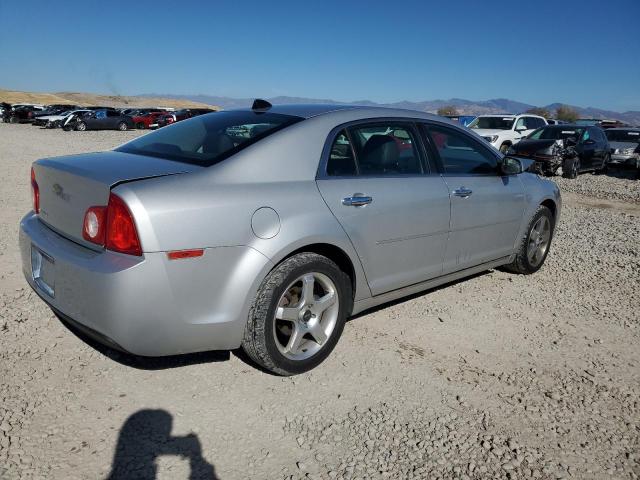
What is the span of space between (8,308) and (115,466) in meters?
2.18

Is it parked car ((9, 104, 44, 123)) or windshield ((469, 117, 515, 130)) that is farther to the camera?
parked car ((9, 104, 44, 123))

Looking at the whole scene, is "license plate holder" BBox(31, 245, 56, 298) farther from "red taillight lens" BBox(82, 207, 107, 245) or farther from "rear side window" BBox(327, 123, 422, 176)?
"rear side window" BBox(327, 123, 422, 176)

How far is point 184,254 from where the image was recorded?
254cm

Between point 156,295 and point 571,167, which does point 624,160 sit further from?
point 156,295

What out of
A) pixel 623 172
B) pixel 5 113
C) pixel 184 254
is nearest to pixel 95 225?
pixel 184 254

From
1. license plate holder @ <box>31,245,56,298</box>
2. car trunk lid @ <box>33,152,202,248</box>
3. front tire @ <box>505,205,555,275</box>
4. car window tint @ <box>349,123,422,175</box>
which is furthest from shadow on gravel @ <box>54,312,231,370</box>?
front tire @ <box>505,205,555,275</box>

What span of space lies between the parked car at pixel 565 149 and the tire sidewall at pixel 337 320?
12.3 metres

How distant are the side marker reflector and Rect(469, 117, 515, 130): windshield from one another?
1713 centimetres

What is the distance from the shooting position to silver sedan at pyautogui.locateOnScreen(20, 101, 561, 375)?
99.3 inches

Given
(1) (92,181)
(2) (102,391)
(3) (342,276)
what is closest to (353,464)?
(3) (342,276)

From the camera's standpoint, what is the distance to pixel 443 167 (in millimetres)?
4004

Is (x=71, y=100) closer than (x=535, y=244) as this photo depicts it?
No

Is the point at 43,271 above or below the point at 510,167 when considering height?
below

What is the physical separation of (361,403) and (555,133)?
14775 millimetres
